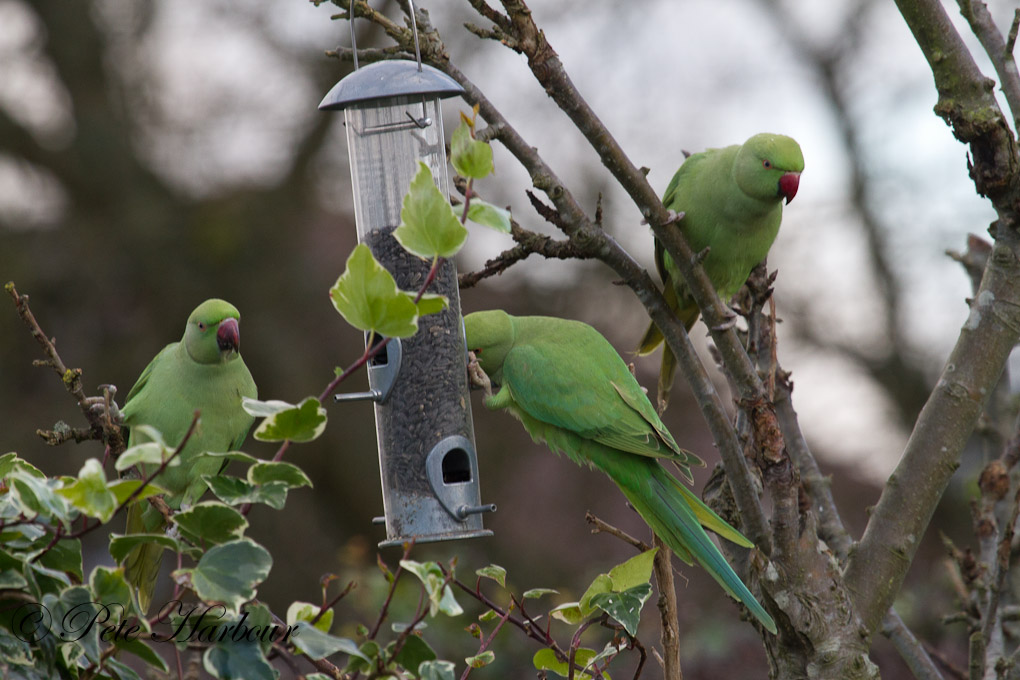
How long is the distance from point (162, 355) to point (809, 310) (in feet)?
24.3

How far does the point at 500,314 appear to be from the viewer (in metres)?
3.54

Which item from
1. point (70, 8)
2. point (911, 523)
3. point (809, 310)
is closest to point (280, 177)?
point (70, 8)

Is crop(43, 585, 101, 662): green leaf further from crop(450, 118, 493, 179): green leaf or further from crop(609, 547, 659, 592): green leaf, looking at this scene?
crop(609, 547, 659, 592): green leaf

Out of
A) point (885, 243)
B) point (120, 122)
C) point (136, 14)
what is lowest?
point (885, 243)

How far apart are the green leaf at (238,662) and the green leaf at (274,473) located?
0.87 ft

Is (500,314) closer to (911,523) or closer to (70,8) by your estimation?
(911,523)

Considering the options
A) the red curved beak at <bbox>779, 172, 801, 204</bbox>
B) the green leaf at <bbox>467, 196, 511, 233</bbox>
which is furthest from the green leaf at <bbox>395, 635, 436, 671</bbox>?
the red curved beak at <bbox>779, 172, 801, 204</bbox>

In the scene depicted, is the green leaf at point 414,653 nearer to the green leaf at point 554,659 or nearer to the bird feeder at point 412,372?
the green leaf at point 554,659

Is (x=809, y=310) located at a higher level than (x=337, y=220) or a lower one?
lower

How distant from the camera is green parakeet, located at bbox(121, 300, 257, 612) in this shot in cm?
329

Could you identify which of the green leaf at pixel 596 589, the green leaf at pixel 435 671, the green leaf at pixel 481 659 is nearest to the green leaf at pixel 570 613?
the green leaf at pixel 596 589

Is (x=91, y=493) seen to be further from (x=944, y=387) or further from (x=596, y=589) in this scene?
(x=944, y=387)

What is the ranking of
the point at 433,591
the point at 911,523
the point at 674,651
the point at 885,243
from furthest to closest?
the point at 885,243 → the point at 911,523 → the point at 674,651 → the point at 433,591

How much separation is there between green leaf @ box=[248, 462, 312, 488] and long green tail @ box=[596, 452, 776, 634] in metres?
1.44
